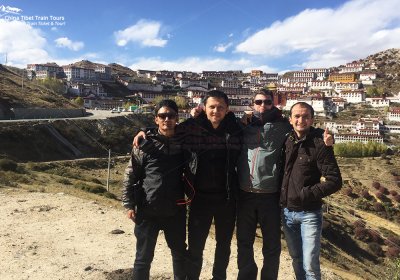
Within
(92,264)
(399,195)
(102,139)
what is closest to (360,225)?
(399,195)

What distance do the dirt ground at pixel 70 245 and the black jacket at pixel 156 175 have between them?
281 cm

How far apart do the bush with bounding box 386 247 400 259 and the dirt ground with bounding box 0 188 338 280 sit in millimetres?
28646

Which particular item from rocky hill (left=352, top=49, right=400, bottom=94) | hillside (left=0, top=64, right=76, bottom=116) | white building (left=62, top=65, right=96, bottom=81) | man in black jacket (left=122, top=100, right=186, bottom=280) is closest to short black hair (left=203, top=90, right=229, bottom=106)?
man in black jacket (left=122, top=100, right=186, bottom=280)

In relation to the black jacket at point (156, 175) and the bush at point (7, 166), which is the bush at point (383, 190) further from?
the black jacket at point (156, 175)

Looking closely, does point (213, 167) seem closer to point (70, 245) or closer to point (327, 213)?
point (70, 245)

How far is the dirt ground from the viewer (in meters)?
7.22

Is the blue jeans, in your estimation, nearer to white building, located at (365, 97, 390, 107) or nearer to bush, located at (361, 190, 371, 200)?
bush, located at (361, 190, 371, 200)

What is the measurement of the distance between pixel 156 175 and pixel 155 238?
0.79m

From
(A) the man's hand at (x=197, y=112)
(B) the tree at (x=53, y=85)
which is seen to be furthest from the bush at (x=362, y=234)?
(B) the tree at (x=53, y=85)

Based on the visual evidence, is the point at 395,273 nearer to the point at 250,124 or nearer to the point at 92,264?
the point at 250,124

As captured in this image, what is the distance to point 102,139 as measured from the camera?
5097cm

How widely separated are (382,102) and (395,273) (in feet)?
451

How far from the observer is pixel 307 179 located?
4.48m

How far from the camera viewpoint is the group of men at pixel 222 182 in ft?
15.0
